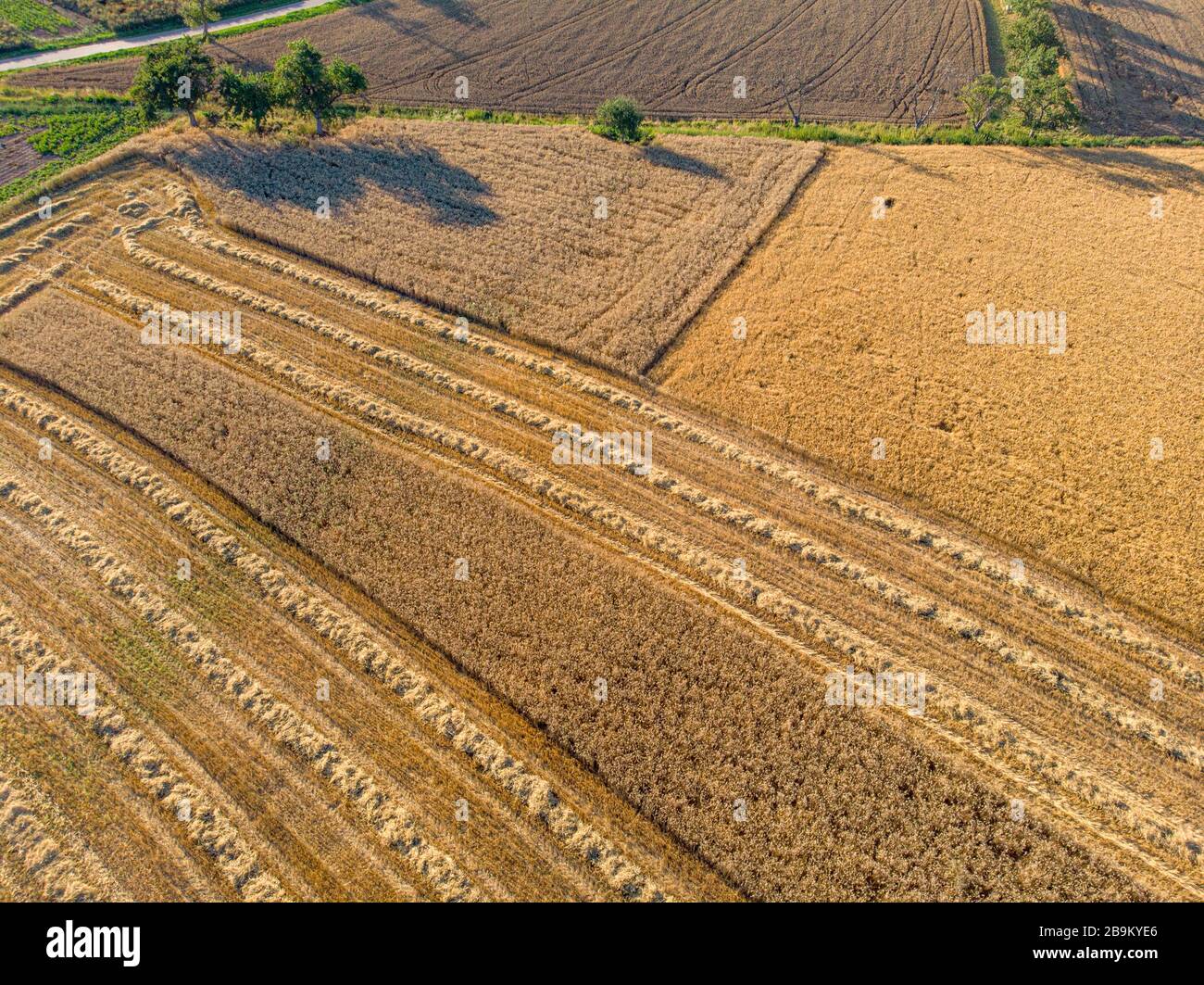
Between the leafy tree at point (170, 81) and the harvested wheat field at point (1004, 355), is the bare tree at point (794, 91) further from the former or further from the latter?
the leafy tree at point (170, 81)

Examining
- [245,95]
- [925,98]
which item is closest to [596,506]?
[245,95]

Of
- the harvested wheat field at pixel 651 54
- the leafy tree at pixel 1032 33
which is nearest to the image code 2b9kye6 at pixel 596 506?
the leafy tree at pixel 1032 33

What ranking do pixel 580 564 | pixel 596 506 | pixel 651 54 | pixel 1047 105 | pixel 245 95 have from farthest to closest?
pixel 651 54 → pixel 1047 105 → pixel 245 95 → pixel 596 506 → pixel 580 564

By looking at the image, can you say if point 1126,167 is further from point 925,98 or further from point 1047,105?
point 925,98

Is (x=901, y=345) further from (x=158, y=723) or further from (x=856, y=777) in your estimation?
(x=158, y=723)

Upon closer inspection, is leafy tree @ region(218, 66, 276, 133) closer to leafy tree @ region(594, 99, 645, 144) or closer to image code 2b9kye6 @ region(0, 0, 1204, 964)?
image code 2b9kye6 @ region(0, 0, 1204, 964)

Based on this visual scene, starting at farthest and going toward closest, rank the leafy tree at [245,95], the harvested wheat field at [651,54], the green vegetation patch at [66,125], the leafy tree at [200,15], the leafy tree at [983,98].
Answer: the leafy tree at [200,15], the harvested wheat field at [651,54], the leafy tree at [983,98], the green vegetation patch at [66,125], the leafy tree at [245,95]
